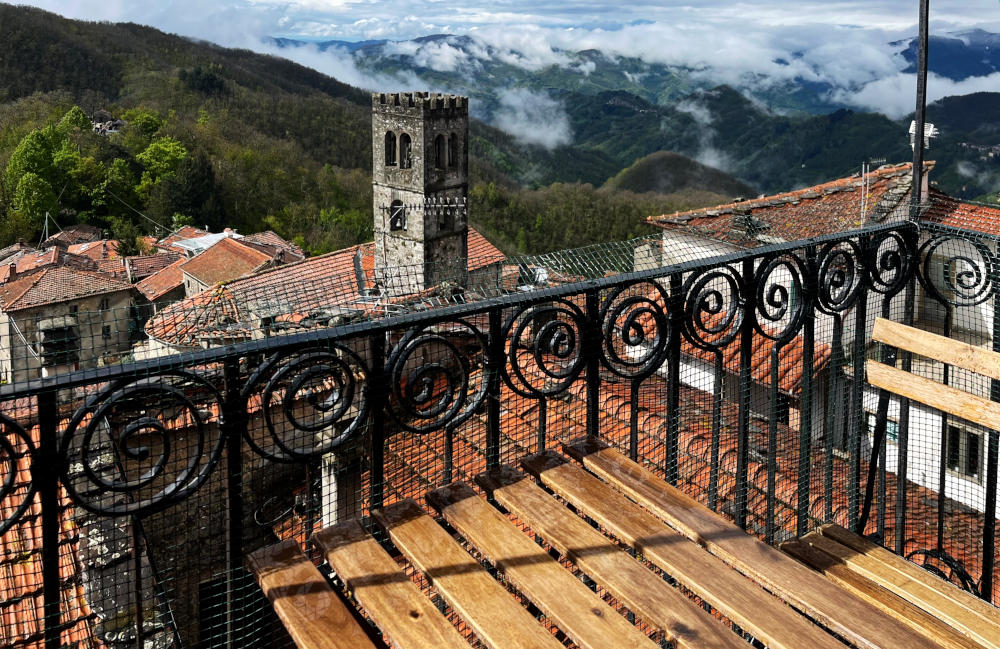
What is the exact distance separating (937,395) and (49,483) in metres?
2.43

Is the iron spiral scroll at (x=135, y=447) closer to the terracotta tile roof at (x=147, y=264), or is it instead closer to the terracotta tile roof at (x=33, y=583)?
the terracotta tile roof at (x=33, y=583)

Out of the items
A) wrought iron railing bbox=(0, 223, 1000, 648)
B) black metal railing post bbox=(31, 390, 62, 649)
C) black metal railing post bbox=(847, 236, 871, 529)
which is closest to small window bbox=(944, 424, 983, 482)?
black metal railing post bbox=(847, 236, 871, 529)

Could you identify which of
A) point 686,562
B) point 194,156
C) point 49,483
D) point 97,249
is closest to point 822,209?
point 686,562

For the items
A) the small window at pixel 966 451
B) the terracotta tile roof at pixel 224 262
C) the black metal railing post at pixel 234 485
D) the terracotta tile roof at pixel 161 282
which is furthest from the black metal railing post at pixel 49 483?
the terracotta tile roof at pixel 161 282

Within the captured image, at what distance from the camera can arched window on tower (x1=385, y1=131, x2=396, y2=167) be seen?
33.7m

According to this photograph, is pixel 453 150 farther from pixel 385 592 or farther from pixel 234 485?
pixel 385 592

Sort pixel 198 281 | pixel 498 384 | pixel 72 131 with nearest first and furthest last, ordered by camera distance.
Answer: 1. pixel 498 384
2. pixel 198 281
3. pixel 72 131

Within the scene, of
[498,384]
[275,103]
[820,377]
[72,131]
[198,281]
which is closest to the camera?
[498,384]

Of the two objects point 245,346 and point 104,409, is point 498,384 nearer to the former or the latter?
point 245,346

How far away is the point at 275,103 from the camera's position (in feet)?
233

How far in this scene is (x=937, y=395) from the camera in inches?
101

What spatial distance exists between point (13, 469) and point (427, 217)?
3184 cm

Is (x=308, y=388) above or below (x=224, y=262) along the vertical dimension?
above

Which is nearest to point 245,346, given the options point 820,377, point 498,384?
point 498,384
